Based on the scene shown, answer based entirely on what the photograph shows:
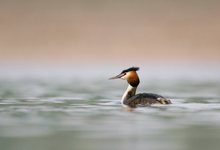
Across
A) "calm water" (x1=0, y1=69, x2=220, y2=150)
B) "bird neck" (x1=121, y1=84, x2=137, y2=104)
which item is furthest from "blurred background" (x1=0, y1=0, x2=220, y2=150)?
"bird neck" (x1=121, y1=84, x2=137, y2=104)

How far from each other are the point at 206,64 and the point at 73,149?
2677cm

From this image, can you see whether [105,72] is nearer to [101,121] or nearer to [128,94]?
[128,94]

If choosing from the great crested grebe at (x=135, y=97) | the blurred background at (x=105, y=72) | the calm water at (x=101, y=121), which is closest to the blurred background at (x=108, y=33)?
the blurred background at (x=105, y=72)

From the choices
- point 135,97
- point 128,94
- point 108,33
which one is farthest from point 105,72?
point 135,97

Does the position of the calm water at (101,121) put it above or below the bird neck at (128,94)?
below

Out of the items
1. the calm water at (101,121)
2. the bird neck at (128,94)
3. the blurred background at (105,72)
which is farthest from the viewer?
the bird neck at (128,94)

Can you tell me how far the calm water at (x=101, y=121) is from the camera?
16.2m

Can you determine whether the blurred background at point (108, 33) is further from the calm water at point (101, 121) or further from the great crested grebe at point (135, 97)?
the great crested grebe at point (135, 97)

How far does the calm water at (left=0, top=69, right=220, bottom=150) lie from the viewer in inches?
639

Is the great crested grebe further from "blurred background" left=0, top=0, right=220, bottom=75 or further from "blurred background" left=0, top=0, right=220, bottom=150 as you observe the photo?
"blurred background" left=0, top=0, right=220, bottom=75

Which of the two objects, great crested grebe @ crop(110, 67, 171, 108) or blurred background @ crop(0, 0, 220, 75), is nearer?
great crested grebe @ crop(110, 67, 171, 108)

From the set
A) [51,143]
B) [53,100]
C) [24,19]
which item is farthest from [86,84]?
[24,19]

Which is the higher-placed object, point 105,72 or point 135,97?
point 105,72

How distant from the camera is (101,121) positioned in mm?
18922
